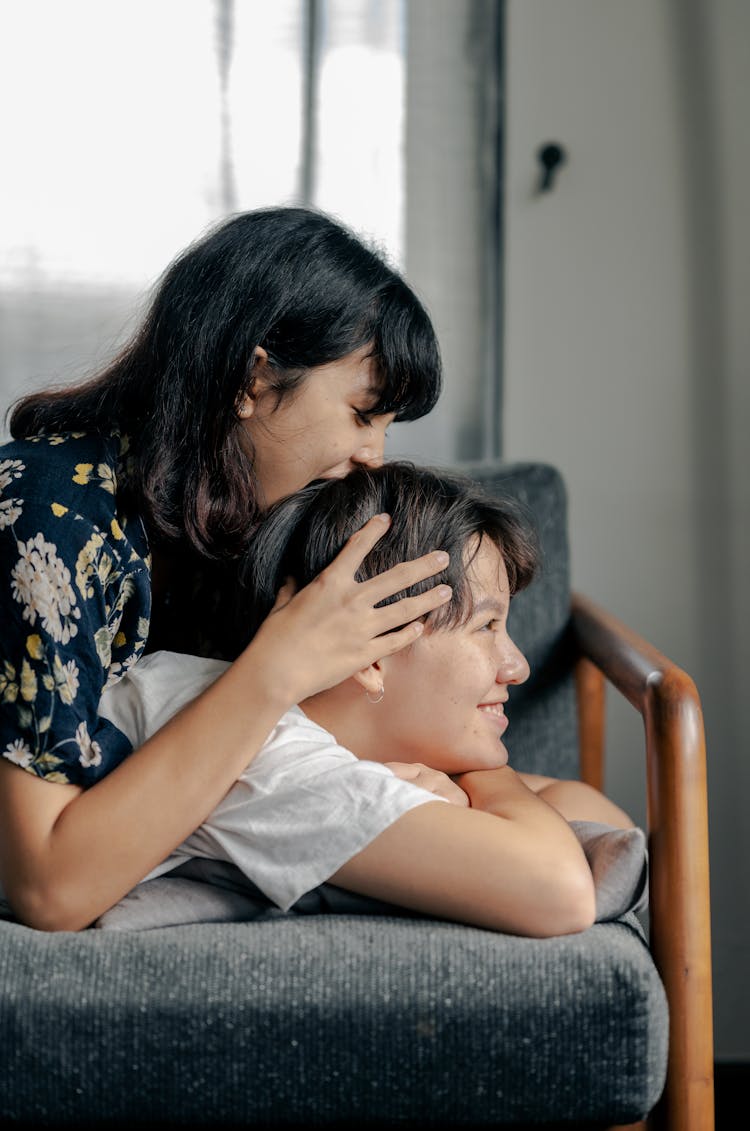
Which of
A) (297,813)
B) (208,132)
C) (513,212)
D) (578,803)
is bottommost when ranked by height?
(578,803)

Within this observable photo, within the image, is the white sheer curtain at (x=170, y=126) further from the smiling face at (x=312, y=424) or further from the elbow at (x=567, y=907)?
the elbow at (x=567, y=907)

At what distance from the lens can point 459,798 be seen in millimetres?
1011

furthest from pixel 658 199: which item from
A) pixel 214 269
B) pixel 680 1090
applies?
pixel 680 1090

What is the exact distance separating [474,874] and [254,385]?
1.66ft

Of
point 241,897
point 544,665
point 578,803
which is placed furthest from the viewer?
point 544,665

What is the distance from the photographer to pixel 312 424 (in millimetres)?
1094

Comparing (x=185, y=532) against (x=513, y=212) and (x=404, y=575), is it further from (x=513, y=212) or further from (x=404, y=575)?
(x=513, y=212)

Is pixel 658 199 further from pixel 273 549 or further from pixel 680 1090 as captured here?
pixel 680 1090

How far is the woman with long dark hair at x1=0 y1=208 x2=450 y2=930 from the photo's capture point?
0.88 m

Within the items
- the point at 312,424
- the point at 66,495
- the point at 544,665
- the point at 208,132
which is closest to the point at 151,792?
the point at 66,495

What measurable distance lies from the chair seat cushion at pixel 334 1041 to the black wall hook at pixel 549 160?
1.26 metres

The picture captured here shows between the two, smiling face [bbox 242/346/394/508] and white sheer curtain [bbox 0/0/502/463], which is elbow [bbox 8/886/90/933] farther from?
white sheer curtain [bbox 0/0/502/463]

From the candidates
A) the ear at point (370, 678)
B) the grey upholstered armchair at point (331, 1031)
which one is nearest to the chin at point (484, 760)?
the ear at point (370, 678)

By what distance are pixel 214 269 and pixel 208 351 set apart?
8 cm
